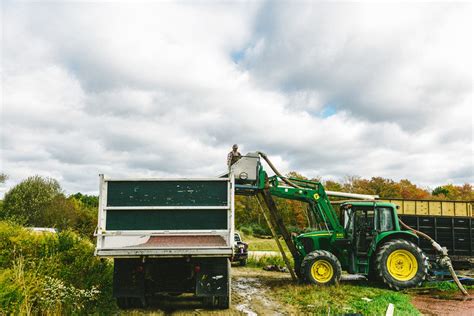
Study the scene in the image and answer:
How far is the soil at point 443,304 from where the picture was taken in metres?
8.13

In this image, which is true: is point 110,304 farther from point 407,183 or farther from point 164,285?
point 407,183

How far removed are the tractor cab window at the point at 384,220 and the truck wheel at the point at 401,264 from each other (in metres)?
0.49

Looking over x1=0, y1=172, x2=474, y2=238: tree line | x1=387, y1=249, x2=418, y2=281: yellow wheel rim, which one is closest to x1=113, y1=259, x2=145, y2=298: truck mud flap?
x1=387, y1=249, x2=418, y2=281: yellow wheel rim

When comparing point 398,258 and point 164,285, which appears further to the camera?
point 398,258

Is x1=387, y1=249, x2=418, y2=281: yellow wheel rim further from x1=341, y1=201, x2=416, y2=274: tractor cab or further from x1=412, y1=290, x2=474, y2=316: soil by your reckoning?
x1=412, y1=290, x2=474, y2=316: soil

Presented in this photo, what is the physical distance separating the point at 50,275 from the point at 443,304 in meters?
8.74

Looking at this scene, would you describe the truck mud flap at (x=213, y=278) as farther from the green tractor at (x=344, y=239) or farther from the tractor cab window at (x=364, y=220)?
the tractor cab window at (x=364, y=220)

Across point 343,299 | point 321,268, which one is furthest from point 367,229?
point 343,299

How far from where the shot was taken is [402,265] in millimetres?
10539

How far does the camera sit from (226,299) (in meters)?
7.61

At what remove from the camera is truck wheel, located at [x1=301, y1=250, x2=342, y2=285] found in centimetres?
1017

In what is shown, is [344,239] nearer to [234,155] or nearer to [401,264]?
[401,264]

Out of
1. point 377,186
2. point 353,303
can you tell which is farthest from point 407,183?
point 353,303

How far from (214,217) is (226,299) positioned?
1712 millimetres
